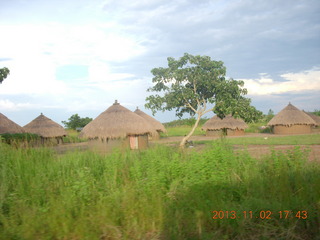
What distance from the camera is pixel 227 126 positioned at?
28.1 meters

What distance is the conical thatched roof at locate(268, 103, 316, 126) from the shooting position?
27459 millimetres

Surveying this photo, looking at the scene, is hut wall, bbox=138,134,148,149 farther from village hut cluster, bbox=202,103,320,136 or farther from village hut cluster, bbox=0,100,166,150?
village hut cluster, bbox=202,103,320,136

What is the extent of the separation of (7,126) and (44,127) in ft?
13.4

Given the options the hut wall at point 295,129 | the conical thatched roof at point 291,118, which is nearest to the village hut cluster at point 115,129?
the conical thatched roof at point 291,118

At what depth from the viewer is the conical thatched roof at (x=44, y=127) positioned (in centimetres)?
2284

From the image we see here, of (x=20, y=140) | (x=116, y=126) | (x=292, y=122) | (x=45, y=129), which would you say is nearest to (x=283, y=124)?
(x=292, y=122)

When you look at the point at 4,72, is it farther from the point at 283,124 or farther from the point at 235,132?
the point at 283,124

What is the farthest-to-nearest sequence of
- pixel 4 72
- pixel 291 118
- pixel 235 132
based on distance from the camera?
1. pixel 235 132
2. pixel 291 118
3. pixel 4 72

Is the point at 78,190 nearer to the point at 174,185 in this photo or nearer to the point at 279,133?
the point at 174,185
